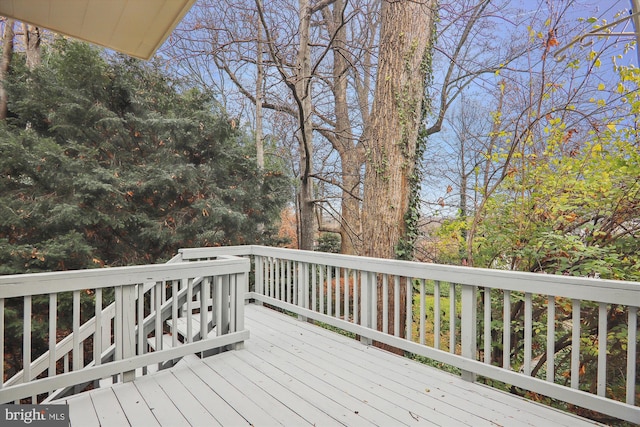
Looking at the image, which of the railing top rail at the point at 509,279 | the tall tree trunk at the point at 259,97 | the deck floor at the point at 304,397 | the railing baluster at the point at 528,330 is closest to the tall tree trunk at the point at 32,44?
the tall tree trunk at the point at 259,97

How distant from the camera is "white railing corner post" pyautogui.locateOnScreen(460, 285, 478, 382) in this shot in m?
2.57

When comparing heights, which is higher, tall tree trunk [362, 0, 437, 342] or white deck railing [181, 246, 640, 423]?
tall tree trunk [362, 0, 437, 342]

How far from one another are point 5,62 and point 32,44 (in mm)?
1202

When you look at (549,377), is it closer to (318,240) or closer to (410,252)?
(410,252)

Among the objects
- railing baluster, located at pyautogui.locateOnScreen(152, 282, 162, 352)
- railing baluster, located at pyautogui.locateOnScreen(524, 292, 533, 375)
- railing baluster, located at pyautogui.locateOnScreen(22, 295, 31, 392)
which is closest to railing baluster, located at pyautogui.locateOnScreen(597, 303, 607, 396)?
railing baluster, located at pyautogui.locateOnScreen(524, 292, 533, 375)

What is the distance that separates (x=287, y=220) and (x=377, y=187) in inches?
311

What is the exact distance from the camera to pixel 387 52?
432cm

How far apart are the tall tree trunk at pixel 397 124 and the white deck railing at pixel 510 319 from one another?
0.63 metres

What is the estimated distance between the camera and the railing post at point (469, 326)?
2.57 meters

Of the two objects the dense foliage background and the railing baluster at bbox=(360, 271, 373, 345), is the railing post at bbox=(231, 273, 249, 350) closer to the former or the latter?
the railing baluster at bbox=(360, 271, 373, 345)

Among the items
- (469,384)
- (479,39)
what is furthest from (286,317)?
(479,39)

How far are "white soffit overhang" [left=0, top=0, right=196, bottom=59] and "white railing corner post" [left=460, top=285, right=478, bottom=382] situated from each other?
2.85 metres

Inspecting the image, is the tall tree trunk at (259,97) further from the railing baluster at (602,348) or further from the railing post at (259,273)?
the railing baluster at (602,348)

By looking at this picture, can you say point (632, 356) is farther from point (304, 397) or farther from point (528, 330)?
point (304, 397)
